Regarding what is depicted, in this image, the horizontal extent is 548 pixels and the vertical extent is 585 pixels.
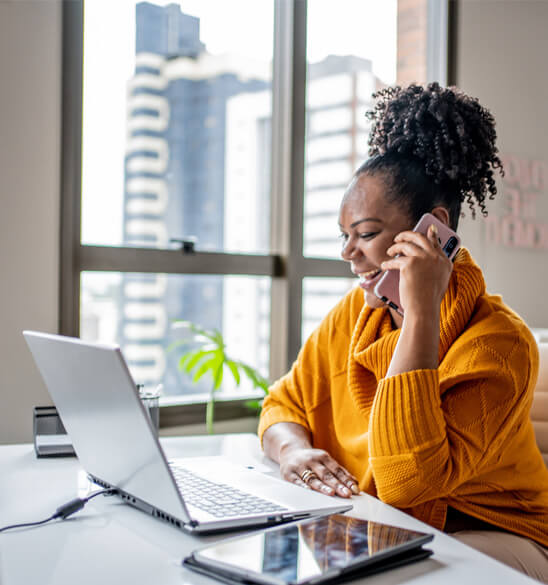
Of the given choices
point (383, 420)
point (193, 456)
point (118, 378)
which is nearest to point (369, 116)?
point (383, 420)

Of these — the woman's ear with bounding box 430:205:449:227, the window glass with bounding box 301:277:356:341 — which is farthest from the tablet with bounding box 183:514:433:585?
the window glass with bounding box 301:277:356:341

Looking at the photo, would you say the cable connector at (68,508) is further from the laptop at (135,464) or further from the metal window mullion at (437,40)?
the metal window mullion at (437,40)

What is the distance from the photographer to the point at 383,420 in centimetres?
110

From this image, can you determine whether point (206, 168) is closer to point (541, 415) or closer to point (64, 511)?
point (541, 415)

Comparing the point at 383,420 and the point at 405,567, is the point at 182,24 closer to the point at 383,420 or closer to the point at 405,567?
the point at 383,420

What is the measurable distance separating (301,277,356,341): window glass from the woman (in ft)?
3.50

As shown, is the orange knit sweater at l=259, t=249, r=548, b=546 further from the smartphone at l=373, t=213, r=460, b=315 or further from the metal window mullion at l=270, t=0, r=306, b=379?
the metal window mullion at l=270, t=0, r=306, b=379

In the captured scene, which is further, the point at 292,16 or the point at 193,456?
the point at 292,16

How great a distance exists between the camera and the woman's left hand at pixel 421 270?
1.17 meters

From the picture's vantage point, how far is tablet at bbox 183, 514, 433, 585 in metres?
0.69

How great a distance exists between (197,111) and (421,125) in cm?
121

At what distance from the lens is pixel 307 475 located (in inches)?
45.0

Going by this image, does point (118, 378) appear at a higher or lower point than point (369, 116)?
lower

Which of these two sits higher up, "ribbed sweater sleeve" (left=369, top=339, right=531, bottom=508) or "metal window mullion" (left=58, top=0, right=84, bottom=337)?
"metal window mullion" (left=58, top=0, right=84, bottom=337)
